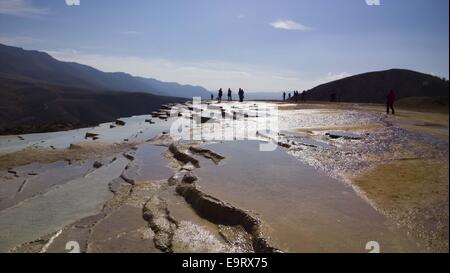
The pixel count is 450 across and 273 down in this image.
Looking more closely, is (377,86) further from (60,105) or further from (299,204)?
(60,105)

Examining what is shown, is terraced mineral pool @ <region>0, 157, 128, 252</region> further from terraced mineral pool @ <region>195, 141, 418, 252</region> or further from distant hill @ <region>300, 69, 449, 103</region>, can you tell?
distant hill @ <region>300, 69, 449, 103</region>

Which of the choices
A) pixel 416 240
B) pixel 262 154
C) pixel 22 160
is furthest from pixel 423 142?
pixel 22 160

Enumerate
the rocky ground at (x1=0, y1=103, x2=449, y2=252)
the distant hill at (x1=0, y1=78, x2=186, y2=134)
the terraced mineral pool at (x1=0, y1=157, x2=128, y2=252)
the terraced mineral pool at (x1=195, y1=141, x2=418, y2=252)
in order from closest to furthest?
the terraced mineral pool at (x1=195, y1=141, x2=418, y2=252) → the rocky ground at (x1=0, y1=103, x2=449, y2=252) → the terraced mineral pool at (x1=0, y1=157, x2=128, y2=252) → the distant hill at (x1=0, y1=78, x2=186, y2=134)

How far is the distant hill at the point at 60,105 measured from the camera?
7575 cm

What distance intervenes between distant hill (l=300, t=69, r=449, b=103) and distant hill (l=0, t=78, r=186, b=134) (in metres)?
43.3

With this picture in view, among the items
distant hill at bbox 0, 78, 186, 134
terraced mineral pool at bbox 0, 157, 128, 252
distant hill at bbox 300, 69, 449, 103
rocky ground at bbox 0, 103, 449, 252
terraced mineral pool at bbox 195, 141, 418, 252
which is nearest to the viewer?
terraced mineral pool at bbox 195, 141, 418, 252

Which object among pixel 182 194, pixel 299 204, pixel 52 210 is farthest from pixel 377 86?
pixel 52 210

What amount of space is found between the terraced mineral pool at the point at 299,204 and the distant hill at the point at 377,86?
36172mm

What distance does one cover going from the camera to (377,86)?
4706 cm

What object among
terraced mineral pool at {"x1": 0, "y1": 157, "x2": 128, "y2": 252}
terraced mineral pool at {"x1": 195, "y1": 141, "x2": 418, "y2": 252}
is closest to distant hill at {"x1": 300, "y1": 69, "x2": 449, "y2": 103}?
terraced mineral pool at {"x1": 195, "y1": 141, "x2": 418, "y2": 252}

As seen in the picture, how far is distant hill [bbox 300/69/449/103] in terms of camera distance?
140ft

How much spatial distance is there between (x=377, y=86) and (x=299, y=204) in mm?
46307

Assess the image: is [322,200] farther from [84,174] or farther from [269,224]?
[84,174]
